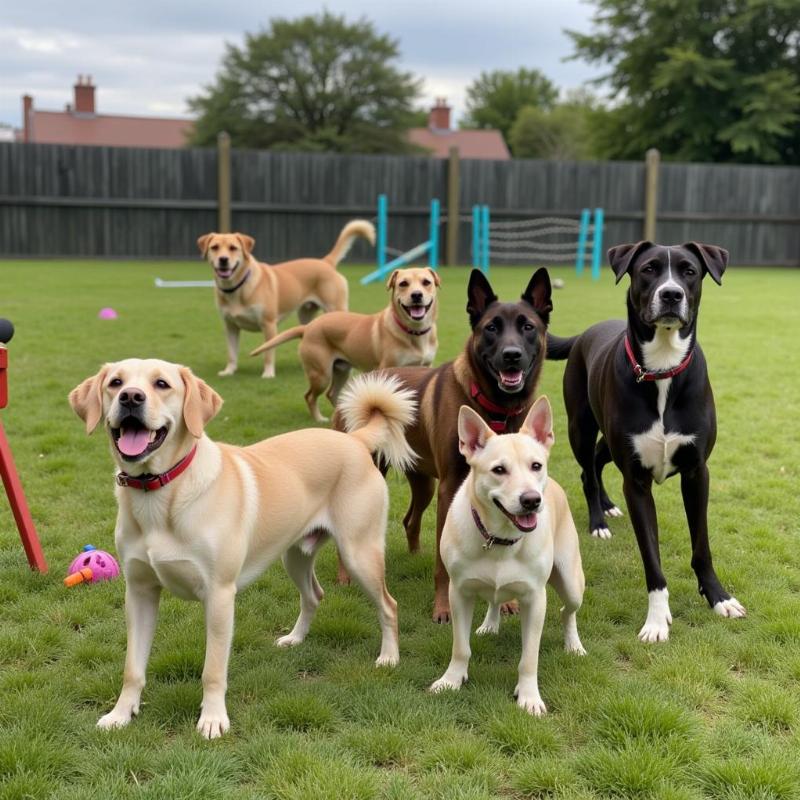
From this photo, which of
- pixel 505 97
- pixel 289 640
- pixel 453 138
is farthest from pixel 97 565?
pixel 505 97

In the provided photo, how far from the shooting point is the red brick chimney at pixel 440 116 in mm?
56375

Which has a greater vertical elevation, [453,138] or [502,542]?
[453,138]

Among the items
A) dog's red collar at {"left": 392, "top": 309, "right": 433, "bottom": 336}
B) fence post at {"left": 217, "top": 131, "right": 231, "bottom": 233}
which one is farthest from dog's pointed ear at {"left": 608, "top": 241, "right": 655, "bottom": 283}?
fence post at {"left": 217, "top": 131, "right": 231, "bottom": 233}

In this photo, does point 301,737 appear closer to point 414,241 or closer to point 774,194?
point 414,241

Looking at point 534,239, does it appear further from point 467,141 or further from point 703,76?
point 467,141

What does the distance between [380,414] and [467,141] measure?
56839mm

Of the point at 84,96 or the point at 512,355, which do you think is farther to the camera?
the point at 84,96

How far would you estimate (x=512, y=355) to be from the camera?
4230mm

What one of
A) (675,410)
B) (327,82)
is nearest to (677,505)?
(675,410)

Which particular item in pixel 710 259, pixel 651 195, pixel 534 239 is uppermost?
pixel 651 195

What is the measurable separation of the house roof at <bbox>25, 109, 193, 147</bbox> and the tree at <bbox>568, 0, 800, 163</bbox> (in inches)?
986

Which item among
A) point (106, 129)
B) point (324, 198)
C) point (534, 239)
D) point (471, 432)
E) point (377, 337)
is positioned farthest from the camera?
point (106, 129)

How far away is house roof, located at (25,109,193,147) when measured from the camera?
154 ft

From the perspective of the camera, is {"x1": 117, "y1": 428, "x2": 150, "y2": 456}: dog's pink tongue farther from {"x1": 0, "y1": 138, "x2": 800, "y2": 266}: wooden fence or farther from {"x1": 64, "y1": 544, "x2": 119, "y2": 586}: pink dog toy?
{"x1": 0, "y1": 138, "x2": 800, "y2": 266}: wooden fence
